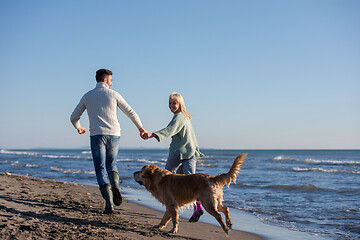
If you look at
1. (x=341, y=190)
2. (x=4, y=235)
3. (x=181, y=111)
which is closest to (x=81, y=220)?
(x=4, y=235)

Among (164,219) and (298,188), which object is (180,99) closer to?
(164,219)

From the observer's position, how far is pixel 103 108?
5.16m

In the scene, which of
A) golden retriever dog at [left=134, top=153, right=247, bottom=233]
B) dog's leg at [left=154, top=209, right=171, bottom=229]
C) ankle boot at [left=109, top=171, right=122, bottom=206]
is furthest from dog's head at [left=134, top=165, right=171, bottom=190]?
ankle boot at [left=109, top=171, right=122, bottom=206]

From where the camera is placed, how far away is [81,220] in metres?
4.64

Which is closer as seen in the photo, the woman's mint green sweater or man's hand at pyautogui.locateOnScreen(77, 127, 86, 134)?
the woman's mint green sweater

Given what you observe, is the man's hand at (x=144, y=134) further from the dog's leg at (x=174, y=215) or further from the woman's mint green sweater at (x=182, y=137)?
the dog's leg at (x=174, y=215)

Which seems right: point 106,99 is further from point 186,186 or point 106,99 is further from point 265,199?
point 265,199

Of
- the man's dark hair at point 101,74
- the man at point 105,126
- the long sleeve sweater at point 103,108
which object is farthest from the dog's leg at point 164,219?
the man's dark hair at point 101,74

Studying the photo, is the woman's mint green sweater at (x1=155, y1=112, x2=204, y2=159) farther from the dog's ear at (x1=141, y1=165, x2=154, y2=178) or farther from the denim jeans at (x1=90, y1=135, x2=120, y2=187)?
the denim jeans at (x1=90, y1=135, x2=120, y2=187)

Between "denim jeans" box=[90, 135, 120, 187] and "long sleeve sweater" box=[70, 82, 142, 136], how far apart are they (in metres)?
0.09

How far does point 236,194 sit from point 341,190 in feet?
13.2

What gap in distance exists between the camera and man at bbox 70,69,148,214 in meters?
5.14

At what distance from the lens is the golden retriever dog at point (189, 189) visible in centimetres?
438

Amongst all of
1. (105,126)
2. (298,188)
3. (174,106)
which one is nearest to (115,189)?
(105,126)
